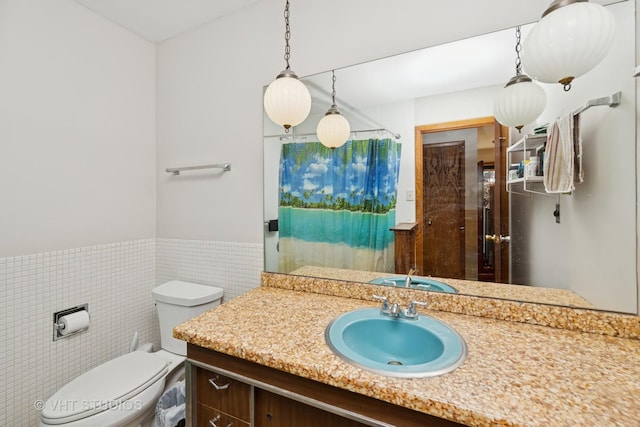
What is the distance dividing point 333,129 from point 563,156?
947mm

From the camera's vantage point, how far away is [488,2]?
44.4 inches

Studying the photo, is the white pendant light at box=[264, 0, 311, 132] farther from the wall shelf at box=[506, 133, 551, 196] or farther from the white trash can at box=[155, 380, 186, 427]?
the white trash can at box=[155, 380, 186, 427]

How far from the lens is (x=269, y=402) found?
907 millimetres

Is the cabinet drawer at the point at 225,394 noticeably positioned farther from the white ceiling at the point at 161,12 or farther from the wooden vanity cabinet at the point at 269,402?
the white ceiling at the point at 161,12

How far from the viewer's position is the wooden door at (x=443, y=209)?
1.20m

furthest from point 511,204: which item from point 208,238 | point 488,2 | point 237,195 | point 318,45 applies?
point 208,238

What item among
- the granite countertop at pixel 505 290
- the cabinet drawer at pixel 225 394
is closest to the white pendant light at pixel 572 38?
the granite countertop at pixel 505 290

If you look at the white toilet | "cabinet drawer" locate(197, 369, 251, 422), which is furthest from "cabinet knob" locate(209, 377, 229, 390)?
the white toilet

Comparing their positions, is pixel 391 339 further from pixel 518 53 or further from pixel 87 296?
pixel 87 296

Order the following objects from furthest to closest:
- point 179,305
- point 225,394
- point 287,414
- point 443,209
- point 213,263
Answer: point 213,263
point 179,305
point 443,209
point 225,394
point 287,414

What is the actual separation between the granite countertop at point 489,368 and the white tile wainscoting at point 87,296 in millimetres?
669

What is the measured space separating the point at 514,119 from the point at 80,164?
2.23 metres

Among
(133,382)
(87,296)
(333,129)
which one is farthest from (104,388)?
(333,129)

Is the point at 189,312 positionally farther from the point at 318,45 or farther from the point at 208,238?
the point at 318,45
